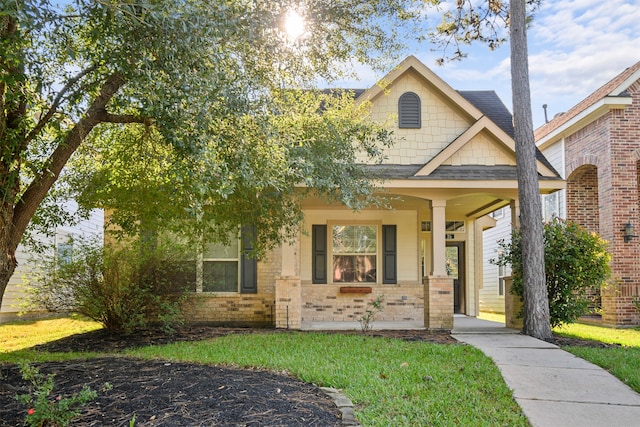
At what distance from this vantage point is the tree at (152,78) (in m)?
4.64

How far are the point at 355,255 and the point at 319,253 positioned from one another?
2.95ft

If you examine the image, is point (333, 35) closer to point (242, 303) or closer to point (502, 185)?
point (502, 185)

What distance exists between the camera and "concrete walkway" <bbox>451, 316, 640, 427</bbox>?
16.4 feet

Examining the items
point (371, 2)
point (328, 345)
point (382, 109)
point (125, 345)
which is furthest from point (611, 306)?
point (125, 345)

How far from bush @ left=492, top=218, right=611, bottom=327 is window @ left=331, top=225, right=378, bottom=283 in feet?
14.1

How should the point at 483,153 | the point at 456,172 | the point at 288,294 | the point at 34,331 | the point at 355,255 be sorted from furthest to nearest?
1. the point at 355,255
2. the point at 34,331
3. the point at 483,153
4. the point at 456,172
5. the point at 288,294

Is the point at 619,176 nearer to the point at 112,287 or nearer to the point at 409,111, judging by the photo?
the point at 409,111

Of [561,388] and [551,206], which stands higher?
[551,206]

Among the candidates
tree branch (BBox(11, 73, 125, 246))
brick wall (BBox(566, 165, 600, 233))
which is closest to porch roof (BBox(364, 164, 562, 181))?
brick wall (BBox(566, 165, 600, 233))

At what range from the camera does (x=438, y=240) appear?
1134 cm

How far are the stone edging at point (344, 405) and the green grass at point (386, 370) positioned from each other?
0.21ft

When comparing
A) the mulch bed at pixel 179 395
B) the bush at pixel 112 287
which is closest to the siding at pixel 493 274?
the bush at pixel 112 287

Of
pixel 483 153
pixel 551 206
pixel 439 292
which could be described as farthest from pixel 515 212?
pixel 551 206

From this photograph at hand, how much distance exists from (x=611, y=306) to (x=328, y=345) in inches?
323
